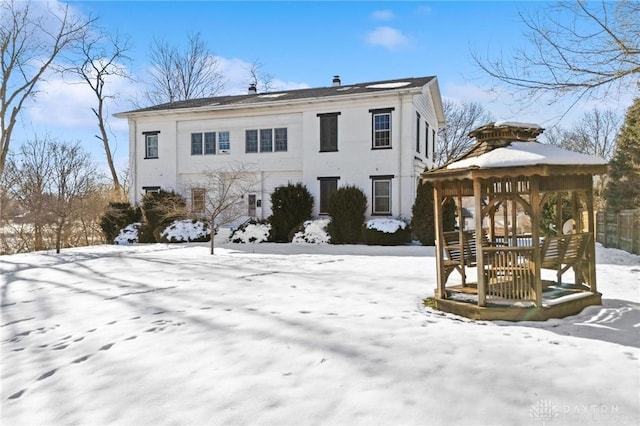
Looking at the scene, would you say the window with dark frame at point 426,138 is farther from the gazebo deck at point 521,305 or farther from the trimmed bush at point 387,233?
the gazebo deck at point 521,305

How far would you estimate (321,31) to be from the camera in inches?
488

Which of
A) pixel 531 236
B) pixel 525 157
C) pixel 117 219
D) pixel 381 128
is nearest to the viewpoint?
pixel 525 157

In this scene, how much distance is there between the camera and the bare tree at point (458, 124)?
35312 mm

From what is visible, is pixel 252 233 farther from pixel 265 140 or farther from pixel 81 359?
pixel 81 359

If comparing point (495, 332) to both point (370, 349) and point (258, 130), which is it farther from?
point (258, 130)

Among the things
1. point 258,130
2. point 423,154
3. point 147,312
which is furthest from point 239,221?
point 147,312

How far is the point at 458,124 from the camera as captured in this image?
35594 mm

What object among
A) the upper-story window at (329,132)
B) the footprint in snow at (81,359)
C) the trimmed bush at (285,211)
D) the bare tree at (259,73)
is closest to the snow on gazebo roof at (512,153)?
the footprint in snow at (81,359)

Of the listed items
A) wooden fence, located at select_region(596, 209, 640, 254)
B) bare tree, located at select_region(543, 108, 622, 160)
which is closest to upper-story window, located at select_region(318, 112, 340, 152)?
wooden fence, located at select_region(596, 209, 640, 254)

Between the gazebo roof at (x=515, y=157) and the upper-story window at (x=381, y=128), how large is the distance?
459 inches

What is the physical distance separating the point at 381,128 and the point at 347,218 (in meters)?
4.35

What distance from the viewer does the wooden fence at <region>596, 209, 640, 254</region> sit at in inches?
529

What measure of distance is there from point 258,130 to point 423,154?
810 cm

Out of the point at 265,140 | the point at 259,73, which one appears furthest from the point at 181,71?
the point at 265,140
